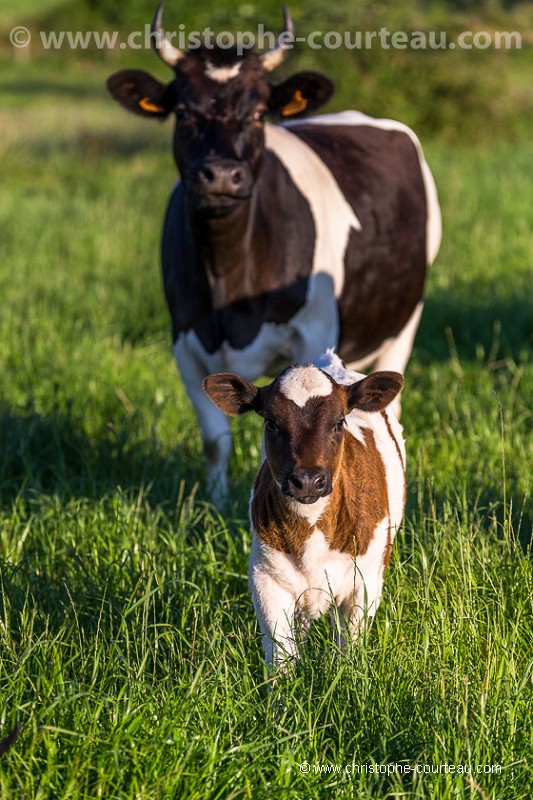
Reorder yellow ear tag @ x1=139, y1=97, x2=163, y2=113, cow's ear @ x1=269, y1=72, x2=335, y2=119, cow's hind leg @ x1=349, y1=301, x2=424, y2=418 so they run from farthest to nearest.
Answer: cow's hind leg @ x1=349, y1=301, x2=424, y2=418
yellow ear tag @ x1=139, y1=97, x2=163, y2=113
cow's ear @ x1=269, y1=72, x2=335, y2=119

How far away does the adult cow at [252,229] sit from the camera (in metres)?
5.18

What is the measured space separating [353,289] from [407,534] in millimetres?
1937

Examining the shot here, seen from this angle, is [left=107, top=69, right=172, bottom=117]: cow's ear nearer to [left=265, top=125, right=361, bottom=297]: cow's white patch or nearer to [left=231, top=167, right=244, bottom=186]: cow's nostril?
[left=265, top=125, right=361, bottom=297]: cow's white patch

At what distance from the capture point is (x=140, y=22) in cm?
3572

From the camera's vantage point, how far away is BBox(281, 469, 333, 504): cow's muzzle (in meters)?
3.29

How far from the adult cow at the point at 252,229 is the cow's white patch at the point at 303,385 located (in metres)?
1.55

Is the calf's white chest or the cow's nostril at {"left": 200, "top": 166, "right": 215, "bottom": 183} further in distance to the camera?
the cow's nostril at {"left": 200, "top": 166, "right": 215, "bottom": 183}

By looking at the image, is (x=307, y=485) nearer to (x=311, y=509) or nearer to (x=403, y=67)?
(x=311, y=509)

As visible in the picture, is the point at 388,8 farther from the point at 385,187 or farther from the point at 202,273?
the point at 202,273

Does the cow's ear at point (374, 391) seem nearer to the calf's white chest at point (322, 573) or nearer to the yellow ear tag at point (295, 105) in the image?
the calf's white chest at point (322, 573)

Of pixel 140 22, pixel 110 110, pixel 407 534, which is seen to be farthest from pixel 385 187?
pixel 140 22

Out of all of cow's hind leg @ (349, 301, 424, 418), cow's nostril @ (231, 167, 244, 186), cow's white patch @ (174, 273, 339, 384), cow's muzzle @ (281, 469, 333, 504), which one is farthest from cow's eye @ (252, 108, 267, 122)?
cow's muzzle @ (281, 469, 333, 504)

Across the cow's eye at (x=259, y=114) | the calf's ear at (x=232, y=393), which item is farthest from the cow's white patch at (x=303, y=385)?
the cow's eye at (x=259, y=114)

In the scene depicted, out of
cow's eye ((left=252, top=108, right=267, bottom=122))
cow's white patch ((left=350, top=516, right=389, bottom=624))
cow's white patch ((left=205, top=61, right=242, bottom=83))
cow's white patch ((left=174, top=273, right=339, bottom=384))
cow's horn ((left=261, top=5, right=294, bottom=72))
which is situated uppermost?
cow's horn ((left=261, top=5, right=294, bottom=72))
